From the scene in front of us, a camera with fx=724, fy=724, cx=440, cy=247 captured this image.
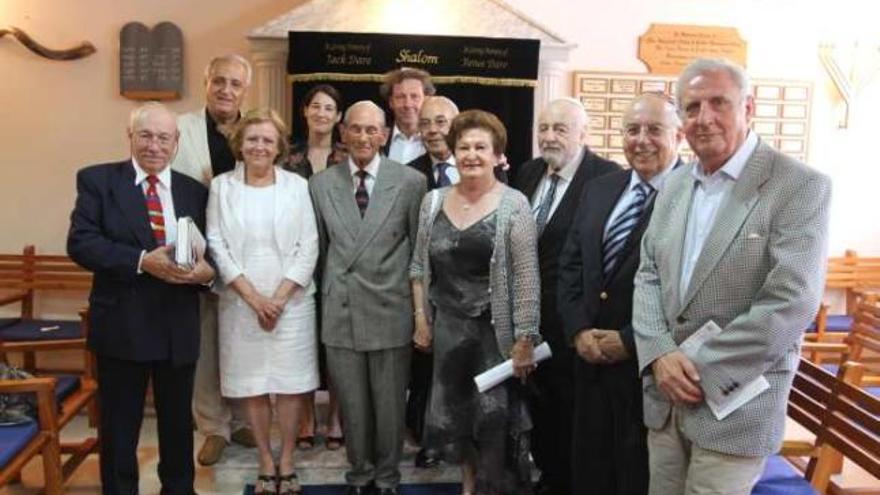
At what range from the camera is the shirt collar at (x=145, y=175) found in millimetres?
2445

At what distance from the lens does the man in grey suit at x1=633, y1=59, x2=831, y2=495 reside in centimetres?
Result: 159

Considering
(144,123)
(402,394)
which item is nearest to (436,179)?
(402,394)

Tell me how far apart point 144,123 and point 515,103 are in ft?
7.84

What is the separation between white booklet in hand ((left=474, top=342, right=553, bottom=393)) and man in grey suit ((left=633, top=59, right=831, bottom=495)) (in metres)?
0.58

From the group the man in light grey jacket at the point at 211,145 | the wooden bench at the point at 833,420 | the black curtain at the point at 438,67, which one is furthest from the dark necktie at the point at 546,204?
the black curtain at the point at 438,67

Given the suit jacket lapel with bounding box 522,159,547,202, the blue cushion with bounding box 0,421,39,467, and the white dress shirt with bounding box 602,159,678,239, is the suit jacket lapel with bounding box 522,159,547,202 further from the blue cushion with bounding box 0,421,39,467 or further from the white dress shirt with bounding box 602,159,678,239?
the blue cushion with bounding box 0,421,39,467

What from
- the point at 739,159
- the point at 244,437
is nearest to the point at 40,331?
the point at 244,437

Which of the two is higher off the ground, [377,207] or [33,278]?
[377,207]

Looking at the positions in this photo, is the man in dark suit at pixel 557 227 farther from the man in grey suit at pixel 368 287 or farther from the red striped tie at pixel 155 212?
the red striped tie at pixel 155 212

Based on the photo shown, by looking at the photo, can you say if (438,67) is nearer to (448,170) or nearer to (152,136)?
(448,170)

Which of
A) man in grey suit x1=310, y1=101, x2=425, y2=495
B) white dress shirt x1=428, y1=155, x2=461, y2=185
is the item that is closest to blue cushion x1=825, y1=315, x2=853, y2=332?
white dress shirt x1=428, y1=155, x2=461, y2=185

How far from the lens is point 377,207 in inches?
101

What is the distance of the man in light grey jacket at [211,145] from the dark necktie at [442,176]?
84cm

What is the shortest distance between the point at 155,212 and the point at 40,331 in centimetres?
214
